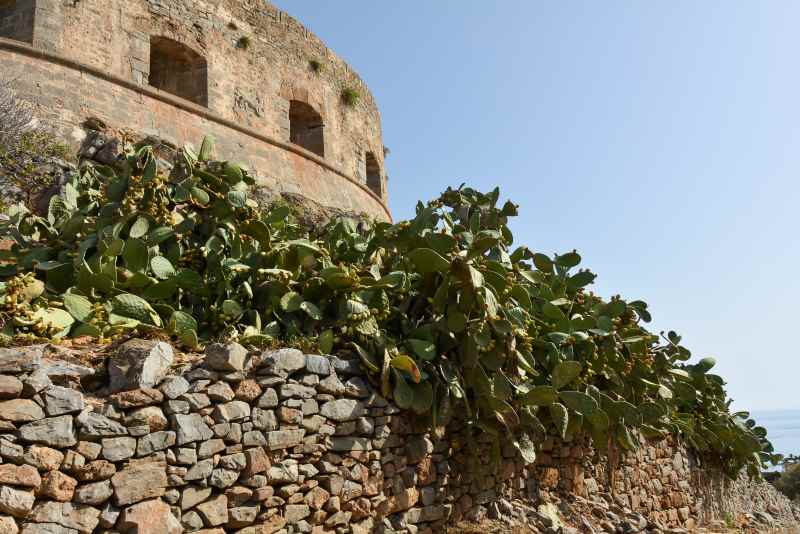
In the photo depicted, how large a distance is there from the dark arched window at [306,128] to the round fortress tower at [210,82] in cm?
2

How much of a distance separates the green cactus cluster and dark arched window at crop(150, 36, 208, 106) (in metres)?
4.70

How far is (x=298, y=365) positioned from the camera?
377cm

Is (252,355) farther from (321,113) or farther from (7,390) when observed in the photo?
(321,113)

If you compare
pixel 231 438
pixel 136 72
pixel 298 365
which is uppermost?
pixel 136 72

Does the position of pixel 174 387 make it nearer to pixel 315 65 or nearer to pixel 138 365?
pixel 138 365

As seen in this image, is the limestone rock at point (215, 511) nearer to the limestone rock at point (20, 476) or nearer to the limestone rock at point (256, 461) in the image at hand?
the limestone rock at point (256, 461)

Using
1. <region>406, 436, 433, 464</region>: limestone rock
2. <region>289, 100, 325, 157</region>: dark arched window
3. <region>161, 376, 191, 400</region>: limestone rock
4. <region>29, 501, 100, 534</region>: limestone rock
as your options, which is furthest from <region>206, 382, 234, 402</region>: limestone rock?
<region>289, 100, 325, 157</region>: dark arched window

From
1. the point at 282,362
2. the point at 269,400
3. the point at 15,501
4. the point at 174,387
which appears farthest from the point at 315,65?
the point at 15,501

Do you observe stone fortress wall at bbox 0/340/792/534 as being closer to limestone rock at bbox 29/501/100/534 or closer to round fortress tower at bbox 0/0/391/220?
limestone rock at bbox 29/501/100/534

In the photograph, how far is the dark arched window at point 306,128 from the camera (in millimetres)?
11195

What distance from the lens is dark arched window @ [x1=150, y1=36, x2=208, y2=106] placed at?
9.51 meters

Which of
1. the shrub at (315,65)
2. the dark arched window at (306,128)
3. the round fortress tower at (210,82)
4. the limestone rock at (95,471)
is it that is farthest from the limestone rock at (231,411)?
the shrub at (315,65)

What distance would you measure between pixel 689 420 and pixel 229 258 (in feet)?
17.5

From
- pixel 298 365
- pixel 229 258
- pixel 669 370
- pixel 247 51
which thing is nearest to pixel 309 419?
pixel 298 365
